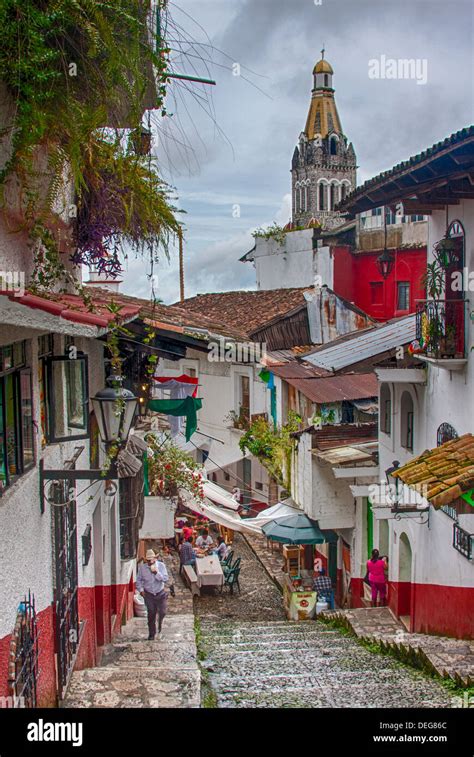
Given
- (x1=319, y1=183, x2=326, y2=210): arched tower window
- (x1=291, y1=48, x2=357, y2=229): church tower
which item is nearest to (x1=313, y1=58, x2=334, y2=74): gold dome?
(x1=291, y1=48, x2=357, y2=229): church tower

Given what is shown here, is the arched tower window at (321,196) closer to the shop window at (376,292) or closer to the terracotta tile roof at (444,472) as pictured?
the shop window at (376,292)

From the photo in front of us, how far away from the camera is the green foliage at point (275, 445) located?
1908cm

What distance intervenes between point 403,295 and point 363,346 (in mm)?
17155

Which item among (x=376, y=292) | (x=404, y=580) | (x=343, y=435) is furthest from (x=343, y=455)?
(x=376, y=292)

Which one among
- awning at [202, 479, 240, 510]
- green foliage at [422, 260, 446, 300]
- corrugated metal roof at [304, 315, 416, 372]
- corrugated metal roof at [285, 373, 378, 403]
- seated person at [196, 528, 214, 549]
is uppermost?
green foliage at [422, 260, 446, 300]

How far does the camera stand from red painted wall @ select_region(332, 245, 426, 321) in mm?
30328

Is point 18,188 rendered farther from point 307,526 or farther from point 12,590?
point 307,526

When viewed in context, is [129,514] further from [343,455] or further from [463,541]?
[343,455]

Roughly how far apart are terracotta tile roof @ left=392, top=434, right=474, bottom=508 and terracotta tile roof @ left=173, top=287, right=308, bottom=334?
16.6 metres

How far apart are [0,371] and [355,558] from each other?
1370cm

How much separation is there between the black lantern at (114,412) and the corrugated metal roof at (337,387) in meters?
10.4

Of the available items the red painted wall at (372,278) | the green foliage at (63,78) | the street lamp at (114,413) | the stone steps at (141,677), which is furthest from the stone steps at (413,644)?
the red painted wall at (372,278)

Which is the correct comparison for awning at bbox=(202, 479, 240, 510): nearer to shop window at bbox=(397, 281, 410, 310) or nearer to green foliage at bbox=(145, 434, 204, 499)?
green foliage at bbox=(145, 434, 204, 499)
